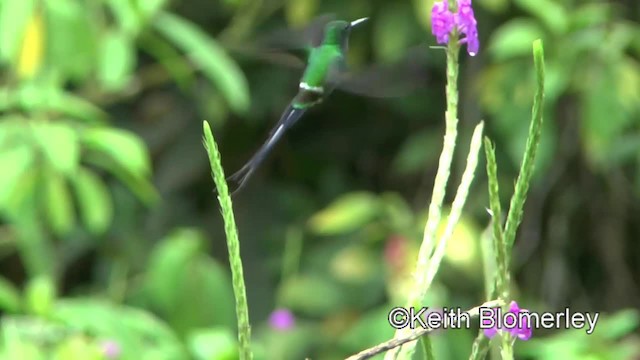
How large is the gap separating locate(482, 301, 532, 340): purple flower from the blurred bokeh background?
0.86 meters

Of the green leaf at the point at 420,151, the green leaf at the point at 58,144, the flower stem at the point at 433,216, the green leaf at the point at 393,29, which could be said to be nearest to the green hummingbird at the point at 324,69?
the flower stem at the point at 433,216

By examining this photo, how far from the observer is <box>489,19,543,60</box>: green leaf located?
2092 millimetres

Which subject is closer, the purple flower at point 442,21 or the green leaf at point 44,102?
the purple flower at point 442,21

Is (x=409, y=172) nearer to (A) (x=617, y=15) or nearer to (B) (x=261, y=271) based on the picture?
(B) (x=261, y=271)

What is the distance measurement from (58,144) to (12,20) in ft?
0.71

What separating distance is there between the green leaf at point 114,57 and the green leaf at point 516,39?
2.41 feet

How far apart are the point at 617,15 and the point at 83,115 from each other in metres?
1.32

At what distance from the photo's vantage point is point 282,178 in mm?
3004

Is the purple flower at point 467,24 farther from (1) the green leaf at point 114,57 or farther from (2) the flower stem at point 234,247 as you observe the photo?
(1) the green leaf at point 114,57

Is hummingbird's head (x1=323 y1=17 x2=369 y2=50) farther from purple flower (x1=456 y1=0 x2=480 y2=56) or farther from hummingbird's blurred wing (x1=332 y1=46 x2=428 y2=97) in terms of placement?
purple flower (x1=456 y1=0 x2=480 y2=56)

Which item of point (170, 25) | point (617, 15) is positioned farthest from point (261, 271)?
point (617, 15)

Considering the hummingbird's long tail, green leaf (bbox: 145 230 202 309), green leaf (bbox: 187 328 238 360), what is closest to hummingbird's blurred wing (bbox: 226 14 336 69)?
the hummingbird's long tail

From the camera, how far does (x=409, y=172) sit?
279 centimetres

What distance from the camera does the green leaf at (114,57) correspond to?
1964 mm
